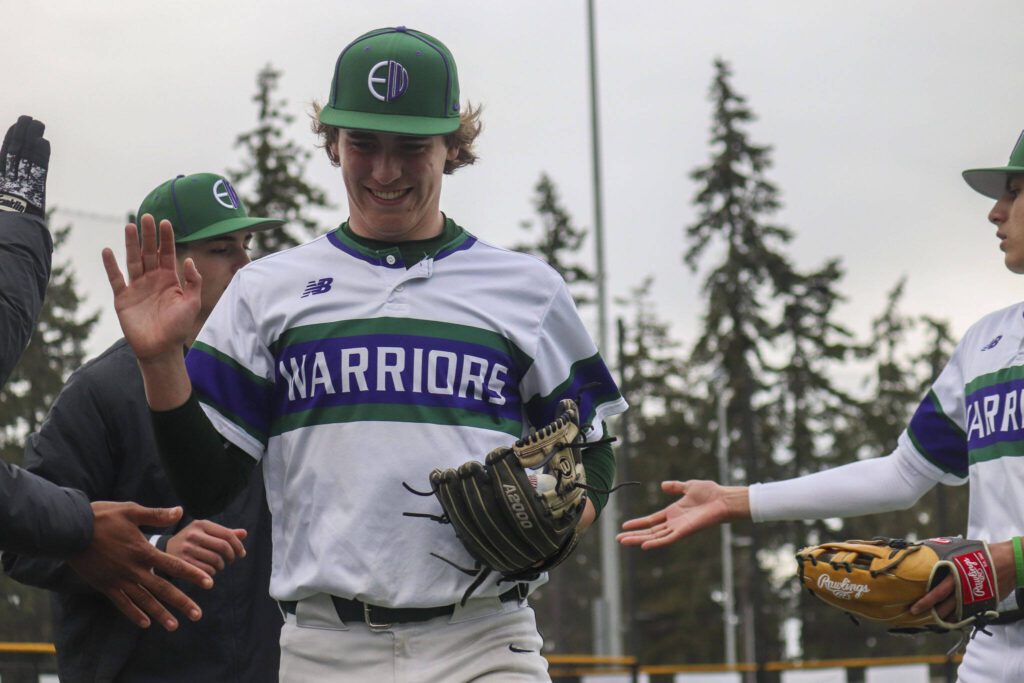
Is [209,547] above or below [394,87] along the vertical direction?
below

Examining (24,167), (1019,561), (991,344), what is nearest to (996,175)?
(991,344)

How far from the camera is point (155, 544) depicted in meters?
4.23

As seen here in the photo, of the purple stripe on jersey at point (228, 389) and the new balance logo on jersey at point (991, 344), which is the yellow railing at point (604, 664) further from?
the new balance logo on jersey at point (991, 344)

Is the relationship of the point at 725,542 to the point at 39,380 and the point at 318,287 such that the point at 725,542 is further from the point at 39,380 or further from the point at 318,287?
the point at 318,287

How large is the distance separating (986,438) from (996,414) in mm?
85

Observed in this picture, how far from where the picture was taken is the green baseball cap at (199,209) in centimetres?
503

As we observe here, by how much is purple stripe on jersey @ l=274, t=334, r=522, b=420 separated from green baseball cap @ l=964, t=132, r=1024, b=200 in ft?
6.74

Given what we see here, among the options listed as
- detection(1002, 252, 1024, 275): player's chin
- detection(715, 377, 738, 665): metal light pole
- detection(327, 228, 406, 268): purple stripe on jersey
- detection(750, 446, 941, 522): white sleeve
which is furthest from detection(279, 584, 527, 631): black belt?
detection(715, 377, 738, 665): metal light pole

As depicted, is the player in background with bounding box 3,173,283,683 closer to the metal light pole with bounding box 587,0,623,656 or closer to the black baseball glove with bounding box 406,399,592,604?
the black baseball glove with bounding box 406,399,592,604

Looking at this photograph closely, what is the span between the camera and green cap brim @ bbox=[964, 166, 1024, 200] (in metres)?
4.68

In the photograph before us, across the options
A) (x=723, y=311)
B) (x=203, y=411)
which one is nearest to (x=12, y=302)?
(x=203, y=411)

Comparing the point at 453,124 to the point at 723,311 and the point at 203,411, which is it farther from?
the point at 723,311

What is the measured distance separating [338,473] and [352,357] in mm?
299

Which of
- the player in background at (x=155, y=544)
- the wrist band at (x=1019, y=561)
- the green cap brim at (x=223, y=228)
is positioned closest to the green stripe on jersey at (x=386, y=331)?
the player in background at (x=155, y=544)
